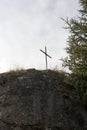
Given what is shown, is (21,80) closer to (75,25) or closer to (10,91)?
(10,91)

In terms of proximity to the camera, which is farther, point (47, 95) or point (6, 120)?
point (47, 95)

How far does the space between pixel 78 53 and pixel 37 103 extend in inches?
105

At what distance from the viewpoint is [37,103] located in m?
12.8

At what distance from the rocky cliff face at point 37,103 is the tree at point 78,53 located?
2.51ft

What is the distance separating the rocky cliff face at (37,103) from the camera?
12.3m

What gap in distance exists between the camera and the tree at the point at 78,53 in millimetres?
12883

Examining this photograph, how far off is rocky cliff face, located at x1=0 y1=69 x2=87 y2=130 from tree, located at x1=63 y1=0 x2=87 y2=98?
0.77 m

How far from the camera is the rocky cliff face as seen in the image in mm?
12266

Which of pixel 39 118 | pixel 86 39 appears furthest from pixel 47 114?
pixel 86 39

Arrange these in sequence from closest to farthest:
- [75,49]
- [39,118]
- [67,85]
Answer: [39,118], [75,49], [67,85]

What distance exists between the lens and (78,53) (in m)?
13.0

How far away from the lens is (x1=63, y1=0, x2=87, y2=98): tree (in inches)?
507

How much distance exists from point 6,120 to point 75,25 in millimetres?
5072

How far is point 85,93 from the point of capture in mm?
12648
